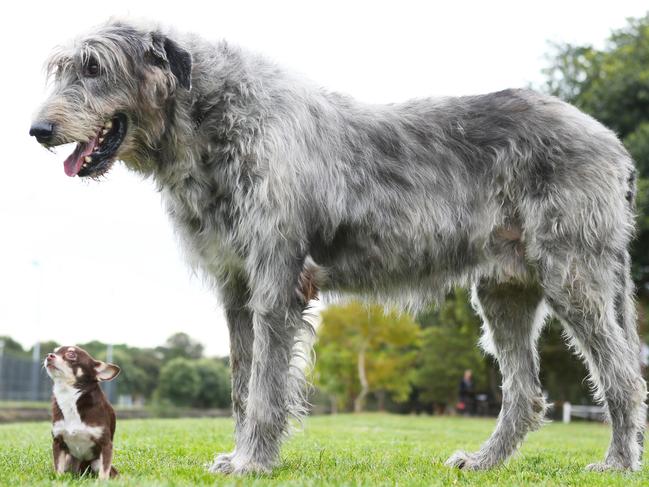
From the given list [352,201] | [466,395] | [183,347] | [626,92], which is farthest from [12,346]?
[352,201]

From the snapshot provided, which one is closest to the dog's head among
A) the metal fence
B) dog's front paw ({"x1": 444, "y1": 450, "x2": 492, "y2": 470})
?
dog's front paw ({"x1": 444, "y1": 450, "x2": 492, "y2": 470})

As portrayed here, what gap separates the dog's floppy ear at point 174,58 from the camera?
5.26 meters

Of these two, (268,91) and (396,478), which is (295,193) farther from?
(396,478)

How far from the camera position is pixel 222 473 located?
5031 mm

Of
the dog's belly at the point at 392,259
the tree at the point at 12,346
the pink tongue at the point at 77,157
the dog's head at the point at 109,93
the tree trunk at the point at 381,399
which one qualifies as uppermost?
the tree at the point at 12,346

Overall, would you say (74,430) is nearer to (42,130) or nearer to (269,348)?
(269,348)

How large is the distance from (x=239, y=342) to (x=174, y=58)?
7.15 feet

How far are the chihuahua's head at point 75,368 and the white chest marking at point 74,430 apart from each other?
0.14m

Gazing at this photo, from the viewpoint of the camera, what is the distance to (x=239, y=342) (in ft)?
19.4

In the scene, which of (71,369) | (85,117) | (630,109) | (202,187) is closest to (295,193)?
(202,187)

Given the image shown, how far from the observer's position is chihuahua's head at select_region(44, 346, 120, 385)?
4.99 m

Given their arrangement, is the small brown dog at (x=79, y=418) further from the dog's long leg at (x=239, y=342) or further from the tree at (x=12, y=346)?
the tree at (x=12, y=346)

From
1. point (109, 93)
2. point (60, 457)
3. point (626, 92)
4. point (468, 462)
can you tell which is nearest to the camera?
point (60, 457)

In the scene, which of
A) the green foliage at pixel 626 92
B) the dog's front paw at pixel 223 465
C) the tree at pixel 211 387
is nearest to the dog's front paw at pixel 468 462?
the dog's front paw at pixel 223 465
